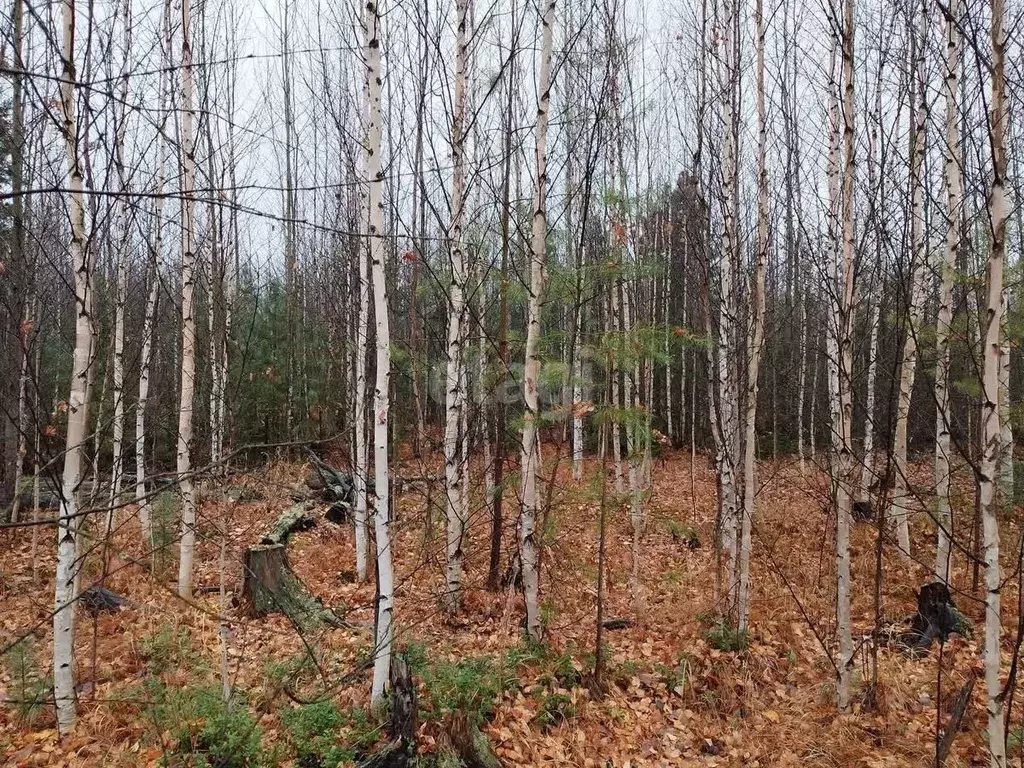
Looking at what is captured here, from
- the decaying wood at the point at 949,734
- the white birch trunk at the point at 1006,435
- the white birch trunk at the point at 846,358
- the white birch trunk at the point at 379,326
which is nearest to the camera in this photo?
the decaying wood at the point at 949,734

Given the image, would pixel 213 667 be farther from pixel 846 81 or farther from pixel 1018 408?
pixel 1018 408

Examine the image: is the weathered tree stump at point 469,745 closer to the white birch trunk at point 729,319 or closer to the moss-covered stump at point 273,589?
the moss-covered stump at point 273,589

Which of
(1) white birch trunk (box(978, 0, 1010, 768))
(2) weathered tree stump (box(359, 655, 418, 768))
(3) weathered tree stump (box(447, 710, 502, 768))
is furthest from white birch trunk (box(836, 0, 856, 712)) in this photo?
(2) weathered tree stump (box(359, 655, 418, 768))

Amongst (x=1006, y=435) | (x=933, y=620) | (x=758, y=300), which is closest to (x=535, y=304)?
(x=758, y=300)

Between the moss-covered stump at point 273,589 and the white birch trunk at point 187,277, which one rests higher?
the white birch trunk at point 187,277

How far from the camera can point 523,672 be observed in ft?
Result: 15.3

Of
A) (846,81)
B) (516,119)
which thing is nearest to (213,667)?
(846,81)

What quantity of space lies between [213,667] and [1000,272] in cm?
596

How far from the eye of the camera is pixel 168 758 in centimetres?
344

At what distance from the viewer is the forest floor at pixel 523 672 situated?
12.2ft

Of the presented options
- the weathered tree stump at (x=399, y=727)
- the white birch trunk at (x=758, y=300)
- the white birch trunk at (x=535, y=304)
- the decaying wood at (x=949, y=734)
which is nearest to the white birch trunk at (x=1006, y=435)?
the white birch trunk at (x=758, y=300)

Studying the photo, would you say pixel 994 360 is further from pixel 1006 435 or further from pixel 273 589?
pixel 1006 435

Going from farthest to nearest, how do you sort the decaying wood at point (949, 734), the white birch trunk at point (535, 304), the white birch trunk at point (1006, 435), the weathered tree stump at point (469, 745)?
1. the white birch trunk at point (1006, 435)
2. the white birch trunk at point (535, 304)
3. the weathered tree stump at point (469, 745)
4. the decaying wood at point (949, 734)

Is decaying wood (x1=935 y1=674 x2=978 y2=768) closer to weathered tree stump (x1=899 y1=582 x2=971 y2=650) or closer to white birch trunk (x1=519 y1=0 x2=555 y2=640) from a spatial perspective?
weathered tree stump (x1=899 y1=582 x2=971 y2=650)
